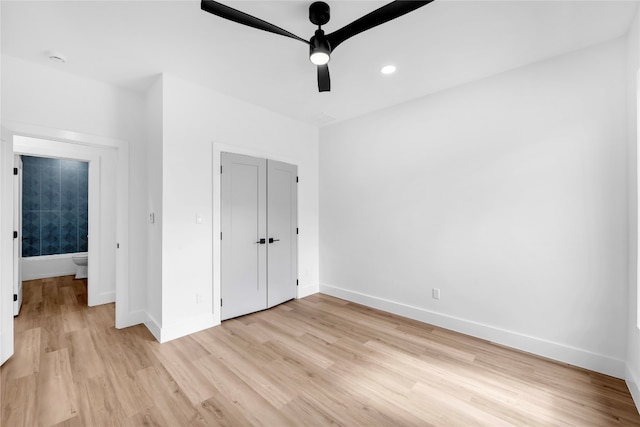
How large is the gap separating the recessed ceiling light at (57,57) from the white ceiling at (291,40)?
5 centimetres

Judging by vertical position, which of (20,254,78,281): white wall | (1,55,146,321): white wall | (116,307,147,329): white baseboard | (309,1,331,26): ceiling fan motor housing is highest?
(309,1,331,26): ceiling fan motor housing

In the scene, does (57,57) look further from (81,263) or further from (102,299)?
(81,263)

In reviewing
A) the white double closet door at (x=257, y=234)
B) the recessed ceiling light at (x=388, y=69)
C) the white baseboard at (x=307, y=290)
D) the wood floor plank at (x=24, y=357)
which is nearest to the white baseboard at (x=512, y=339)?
the white baseboard at (x=307, y=290)

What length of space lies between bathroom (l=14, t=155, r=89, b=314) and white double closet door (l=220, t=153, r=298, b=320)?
137 inches

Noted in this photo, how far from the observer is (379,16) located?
1628 mm

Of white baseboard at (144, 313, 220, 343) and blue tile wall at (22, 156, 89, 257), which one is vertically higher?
blue tile wall at (22, 156, 89, 257)

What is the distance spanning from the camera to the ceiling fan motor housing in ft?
6.02

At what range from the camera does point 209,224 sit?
3168 mm

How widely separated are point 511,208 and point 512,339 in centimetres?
129

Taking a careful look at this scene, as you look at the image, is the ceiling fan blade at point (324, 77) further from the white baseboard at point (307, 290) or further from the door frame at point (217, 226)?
the white baseboard at point (307, 290)

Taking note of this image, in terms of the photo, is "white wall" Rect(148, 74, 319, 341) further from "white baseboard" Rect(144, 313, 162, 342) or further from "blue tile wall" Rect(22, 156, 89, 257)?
"blue tile wall" Rect(22, 156, 89, 257)

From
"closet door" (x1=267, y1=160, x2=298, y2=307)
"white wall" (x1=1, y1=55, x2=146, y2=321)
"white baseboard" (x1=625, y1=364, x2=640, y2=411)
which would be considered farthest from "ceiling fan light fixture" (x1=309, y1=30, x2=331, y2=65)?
"white baseboard" (x1=625, y1=364, x2=640, y2=411)

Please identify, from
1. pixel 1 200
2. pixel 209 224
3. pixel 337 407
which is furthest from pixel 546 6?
pixel 1 200

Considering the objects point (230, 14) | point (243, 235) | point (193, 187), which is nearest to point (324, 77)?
point (230, 14)
